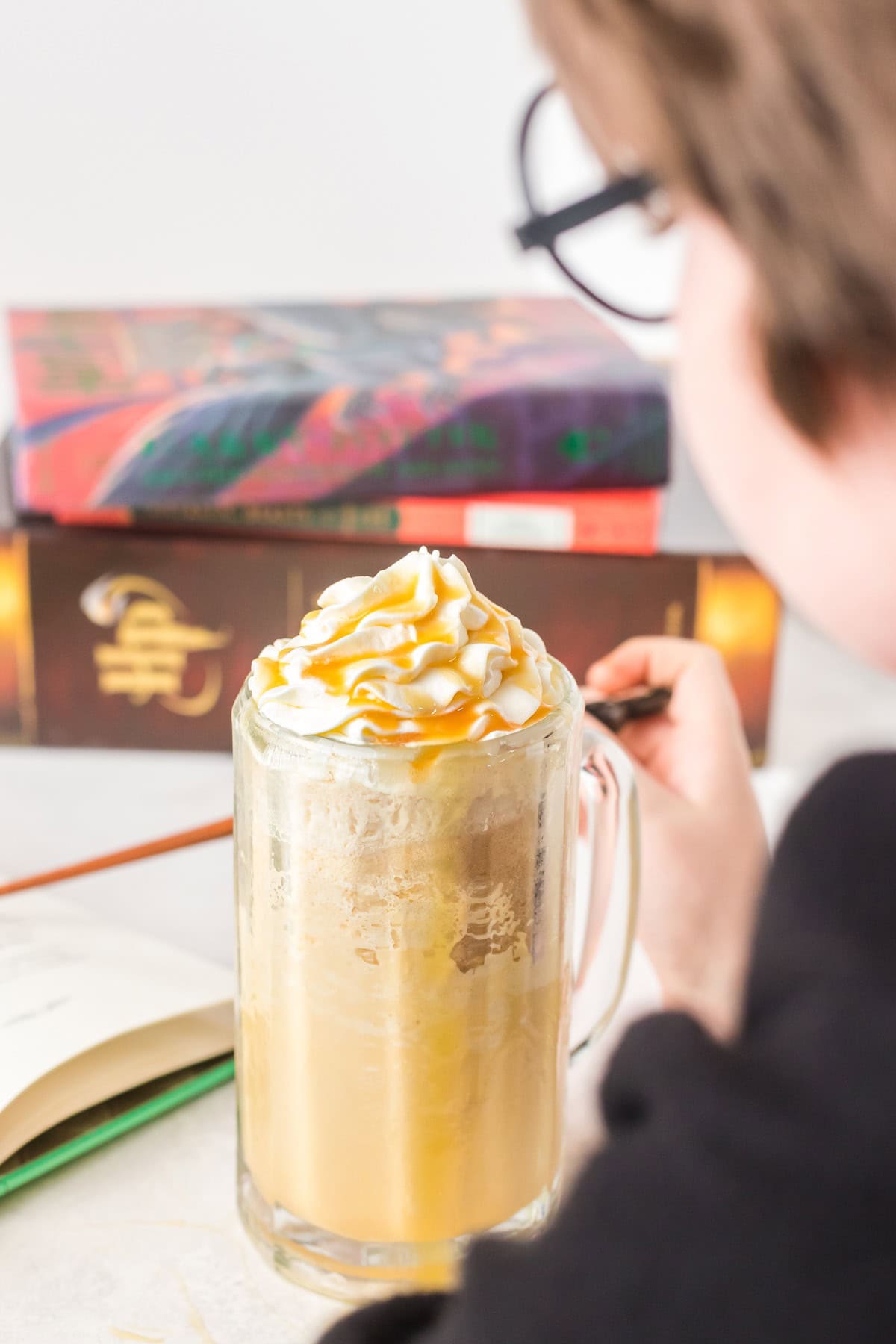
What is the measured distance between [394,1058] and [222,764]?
1.76 feet

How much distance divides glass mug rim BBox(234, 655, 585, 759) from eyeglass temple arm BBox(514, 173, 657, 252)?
148 millimetres

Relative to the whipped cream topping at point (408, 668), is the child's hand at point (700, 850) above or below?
below

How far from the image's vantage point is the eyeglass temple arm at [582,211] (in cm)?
36

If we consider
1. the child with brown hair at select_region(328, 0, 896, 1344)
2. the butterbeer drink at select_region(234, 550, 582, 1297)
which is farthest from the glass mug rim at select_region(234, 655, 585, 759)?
the child with brown hair at select_region(328, 0, 896, 1344)

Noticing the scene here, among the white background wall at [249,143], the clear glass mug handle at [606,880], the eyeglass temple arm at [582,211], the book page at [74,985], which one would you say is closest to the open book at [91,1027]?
the book page at [74,985]

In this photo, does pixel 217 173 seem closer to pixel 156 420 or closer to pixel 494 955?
pixel 156 420

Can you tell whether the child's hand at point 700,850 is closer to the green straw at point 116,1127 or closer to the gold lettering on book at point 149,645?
the green straw at point 116,1127

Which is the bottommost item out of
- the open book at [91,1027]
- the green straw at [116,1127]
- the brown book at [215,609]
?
the green straw at [116,1127]

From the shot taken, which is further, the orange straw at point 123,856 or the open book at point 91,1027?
the orange straw at point 123,856

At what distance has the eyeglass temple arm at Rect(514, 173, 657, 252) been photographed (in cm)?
36

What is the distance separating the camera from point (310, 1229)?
0.47m

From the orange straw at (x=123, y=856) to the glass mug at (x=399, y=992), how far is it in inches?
6.6

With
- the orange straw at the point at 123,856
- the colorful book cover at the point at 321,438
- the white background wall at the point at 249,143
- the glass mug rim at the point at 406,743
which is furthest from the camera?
the white background wall at the point at 249,143

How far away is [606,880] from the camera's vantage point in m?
0.55
